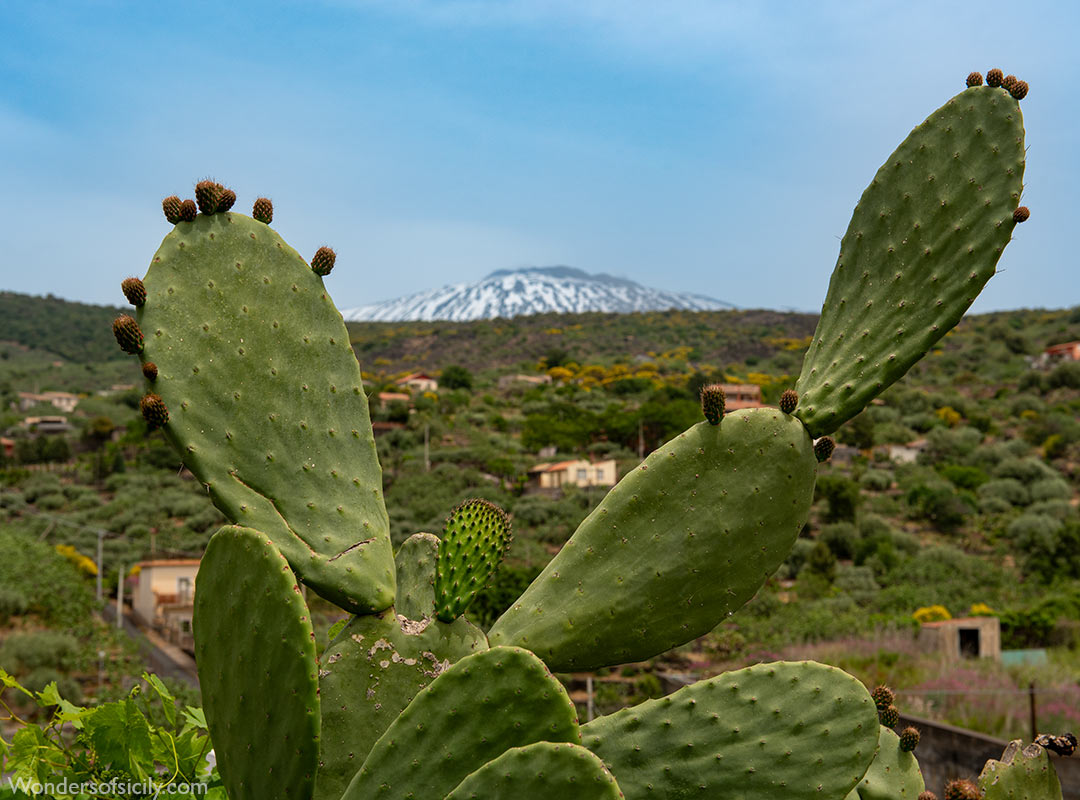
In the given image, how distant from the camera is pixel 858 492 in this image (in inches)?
1023

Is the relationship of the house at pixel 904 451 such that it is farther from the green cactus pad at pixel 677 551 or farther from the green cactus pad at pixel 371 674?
the green cactus pad at pixel 371 674

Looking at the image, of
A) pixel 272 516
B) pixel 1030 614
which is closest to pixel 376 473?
pixel 272 516

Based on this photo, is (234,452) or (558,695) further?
(234,452)

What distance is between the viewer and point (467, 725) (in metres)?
1.22

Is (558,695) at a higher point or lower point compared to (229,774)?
higher

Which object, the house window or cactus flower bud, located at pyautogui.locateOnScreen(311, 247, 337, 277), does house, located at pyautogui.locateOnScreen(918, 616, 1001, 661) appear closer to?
the house window

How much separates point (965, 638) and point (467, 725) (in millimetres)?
16159

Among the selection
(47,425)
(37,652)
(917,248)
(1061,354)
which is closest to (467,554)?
(917,248)

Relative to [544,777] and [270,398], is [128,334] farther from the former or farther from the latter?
[544,777]

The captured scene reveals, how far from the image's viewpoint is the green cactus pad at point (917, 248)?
174 centimetres

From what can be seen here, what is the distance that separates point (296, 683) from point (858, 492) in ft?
87.4

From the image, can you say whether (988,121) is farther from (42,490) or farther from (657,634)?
(42,490)

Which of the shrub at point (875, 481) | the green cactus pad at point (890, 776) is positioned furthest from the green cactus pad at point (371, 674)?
the shrub at point (875, 481)

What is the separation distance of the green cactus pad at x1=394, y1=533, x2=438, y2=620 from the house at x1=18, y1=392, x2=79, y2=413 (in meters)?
47.9
